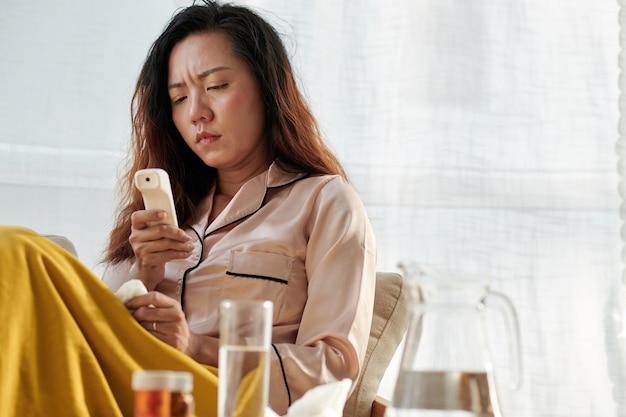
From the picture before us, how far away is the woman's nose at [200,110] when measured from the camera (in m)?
1.87

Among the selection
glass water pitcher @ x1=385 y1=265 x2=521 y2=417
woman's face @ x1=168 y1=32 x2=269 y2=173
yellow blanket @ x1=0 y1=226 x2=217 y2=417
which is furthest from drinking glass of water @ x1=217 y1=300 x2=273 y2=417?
woman's face @ x1=168 y1=32 x2=269 y2=173

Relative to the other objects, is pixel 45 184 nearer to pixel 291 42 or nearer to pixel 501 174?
pixel 291 42

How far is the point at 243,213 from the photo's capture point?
6.09 ft

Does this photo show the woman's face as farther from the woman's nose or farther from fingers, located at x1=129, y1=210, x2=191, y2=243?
fingers, located at x1=129, y1=210, x2=191, y2=243

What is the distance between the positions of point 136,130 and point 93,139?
0.46m

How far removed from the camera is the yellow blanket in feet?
3.72

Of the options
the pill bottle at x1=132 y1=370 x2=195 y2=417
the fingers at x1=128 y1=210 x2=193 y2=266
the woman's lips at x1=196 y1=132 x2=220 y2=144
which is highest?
the woman's lips at x1=196 y1=132 x2=220 y2=144

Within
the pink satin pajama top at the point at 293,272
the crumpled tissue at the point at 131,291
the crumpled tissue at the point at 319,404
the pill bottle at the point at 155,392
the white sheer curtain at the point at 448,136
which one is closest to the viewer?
the pill bottle at the point at 155,392

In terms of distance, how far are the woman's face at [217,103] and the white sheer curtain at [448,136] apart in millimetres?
611

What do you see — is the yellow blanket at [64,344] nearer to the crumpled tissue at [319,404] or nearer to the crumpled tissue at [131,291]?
the crumpled tissue at [131,291]

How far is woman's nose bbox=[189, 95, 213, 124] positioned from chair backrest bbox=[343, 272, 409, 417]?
47cm

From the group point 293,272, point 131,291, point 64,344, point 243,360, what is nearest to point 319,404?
point 243,360

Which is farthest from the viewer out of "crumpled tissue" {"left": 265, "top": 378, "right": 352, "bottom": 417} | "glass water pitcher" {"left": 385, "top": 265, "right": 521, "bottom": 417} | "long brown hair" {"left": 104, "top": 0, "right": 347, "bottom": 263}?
"long brown hair" {"left": 104, "top": 0, "right": 347, "bottom": 263}

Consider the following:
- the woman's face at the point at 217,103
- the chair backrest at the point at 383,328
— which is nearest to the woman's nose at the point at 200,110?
Result: the woman's face at the point at 217,103
